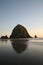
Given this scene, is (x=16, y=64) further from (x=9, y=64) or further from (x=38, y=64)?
(x=38, y=64)

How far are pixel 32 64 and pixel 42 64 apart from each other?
1.15m

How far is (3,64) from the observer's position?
11.9m

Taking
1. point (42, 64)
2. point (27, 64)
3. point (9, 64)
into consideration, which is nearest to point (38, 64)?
point (42, 64)

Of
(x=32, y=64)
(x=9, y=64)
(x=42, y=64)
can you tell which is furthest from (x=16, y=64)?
(x=42, y=64)

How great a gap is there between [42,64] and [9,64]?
3.81m

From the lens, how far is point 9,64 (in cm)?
1197

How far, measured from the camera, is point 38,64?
12.1 m

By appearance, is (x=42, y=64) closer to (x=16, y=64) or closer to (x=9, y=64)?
(x=16, y=64)

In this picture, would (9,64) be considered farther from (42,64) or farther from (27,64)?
(42,64)

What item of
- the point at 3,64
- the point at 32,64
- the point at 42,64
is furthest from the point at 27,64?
the point at 3,64

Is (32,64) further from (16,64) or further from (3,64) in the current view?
(3,64)

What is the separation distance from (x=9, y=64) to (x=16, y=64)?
2.64 feet

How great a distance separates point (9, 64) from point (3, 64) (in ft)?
2.24

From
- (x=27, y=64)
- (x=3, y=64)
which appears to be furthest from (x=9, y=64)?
(x=27, y=64)
